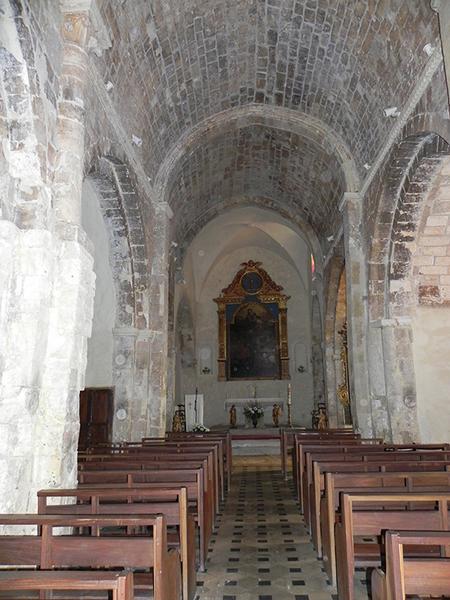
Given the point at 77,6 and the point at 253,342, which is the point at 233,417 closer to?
the point at 253,342

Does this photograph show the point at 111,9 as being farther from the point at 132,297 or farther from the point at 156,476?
the point at 156,476

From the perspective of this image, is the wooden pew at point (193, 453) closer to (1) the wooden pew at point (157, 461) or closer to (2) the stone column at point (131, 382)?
(1) the wooden pew at point (157, 461)

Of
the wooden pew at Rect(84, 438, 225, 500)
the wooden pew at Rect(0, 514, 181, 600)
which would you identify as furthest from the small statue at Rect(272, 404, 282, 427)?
the wooden pew at Rect(0, 514, 181, 600)

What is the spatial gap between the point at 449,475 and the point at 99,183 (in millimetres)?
7233

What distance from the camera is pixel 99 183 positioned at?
9.07m

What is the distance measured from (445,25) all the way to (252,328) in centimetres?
1575

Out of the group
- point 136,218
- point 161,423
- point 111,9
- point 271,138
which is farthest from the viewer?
point 271,138

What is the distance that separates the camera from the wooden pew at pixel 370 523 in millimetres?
3068

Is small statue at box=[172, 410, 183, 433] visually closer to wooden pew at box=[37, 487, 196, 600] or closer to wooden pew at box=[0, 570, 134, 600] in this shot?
wooden pew at box=[37, 487, 196, 600]

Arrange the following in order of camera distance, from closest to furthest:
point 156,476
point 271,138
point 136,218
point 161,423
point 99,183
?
point 156,476, point 99,183, point 136,218, point 161,423, point 271,138

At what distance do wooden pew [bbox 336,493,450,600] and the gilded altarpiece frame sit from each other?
16206 mm

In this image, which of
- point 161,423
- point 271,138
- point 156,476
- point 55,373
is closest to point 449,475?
point 156,476

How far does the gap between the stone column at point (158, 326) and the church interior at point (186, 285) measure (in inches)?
1.9

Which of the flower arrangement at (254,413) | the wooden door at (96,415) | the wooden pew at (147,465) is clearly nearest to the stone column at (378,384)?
the wooden pew at (147,465)
